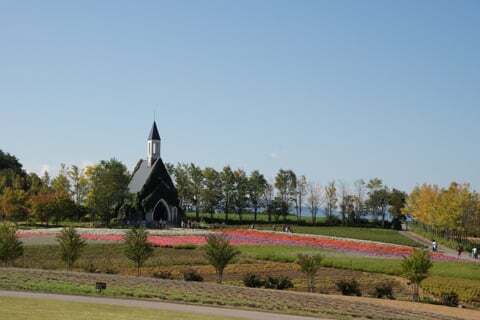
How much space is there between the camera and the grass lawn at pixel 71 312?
17.5 meters

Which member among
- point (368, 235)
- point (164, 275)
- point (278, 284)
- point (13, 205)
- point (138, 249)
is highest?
point (13, 205)

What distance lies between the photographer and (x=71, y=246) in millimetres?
34938

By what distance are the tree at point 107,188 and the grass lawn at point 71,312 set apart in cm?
5942

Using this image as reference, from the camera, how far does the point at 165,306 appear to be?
21.9 m

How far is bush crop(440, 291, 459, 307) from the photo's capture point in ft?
92.8

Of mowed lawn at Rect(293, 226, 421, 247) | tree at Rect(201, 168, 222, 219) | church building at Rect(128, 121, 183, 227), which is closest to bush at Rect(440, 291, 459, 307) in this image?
mowed lawn at Rect(293, 226, 421, 247)

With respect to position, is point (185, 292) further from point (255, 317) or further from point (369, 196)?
point (369, 196)

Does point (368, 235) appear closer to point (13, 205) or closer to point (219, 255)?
point (13, 205)

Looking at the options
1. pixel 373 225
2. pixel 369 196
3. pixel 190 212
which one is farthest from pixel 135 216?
pixel 369 196

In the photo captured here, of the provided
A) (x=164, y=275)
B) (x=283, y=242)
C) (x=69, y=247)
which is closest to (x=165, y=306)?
(x=164, y=275)

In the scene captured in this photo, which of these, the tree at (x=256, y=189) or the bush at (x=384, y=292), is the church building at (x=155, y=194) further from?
the bush at (x=384, y=292)

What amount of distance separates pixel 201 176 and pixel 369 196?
3156cm

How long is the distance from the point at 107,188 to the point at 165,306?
60075 mm

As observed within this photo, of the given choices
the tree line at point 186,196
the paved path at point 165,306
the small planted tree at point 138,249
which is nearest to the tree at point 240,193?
the tree line at point 186,196
